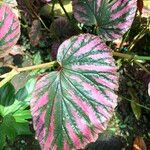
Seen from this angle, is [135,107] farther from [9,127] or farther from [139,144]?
[9,127]

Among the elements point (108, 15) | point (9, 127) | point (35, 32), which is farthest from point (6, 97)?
point (108, 15)

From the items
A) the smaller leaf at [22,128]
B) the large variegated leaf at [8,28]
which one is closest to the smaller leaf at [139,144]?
the smaller leaf at [22,128]

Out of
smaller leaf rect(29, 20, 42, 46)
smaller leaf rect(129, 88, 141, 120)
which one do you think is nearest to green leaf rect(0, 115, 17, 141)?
smaller leaf rect(29, 20, 42, 46)

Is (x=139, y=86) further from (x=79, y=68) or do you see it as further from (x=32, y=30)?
(x=79, y=68)

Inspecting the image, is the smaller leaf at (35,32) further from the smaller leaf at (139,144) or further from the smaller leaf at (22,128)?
the smaller leaf at (139,144)

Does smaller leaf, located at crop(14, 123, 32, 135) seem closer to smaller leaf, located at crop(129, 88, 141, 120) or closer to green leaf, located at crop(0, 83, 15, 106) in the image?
green leaf, located at crop(0, 83, 15, 106)

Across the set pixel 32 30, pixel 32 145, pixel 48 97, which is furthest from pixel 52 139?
pixel 32 30
